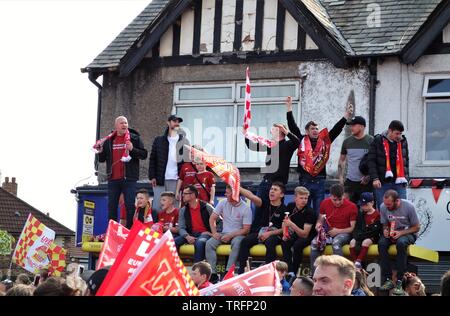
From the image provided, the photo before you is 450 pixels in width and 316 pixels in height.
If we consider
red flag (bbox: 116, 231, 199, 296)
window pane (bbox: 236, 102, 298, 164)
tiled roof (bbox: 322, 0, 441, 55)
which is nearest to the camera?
red flag (bbox: 116, 231, 199, 296)

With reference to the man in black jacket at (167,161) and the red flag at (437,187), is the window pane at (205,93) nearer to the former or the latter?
the man in black jacket at (167,161)

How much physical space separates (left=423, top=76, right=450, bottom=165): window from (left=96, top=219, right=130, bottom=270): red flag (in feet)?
27.7

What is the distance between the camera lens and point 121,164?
680 inches

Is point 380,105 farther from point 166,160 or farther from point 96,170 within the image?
point 96,170

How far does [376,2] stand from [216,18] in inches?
119

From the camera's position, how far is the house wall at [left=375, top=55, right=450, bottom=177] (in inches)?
762

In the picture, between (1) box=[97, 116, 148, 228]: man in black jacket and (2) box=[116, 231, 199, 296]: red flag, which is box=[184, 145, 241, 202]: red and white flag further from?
(2) box=[116, 231, 199, 296]: red flag

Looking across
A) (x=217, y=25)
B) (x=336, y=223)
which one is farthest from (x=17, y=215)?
(x=336, y=223)

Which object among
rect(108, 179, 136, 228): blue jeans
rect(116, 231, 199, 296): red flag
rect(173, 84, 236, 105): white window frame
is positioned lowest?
rect(116, 231, 199, 296): red flag

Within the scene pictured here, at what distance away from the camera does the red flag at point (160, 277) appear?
6.89 metres

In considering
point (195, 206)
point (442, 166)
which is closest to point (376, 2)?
point (442, 166)

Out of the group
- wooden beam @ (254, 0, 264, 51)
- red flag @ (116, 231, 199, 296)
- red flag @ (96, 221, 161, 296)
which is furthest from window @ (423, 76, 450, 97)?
red flag @ (116, 231, 199, 296)
